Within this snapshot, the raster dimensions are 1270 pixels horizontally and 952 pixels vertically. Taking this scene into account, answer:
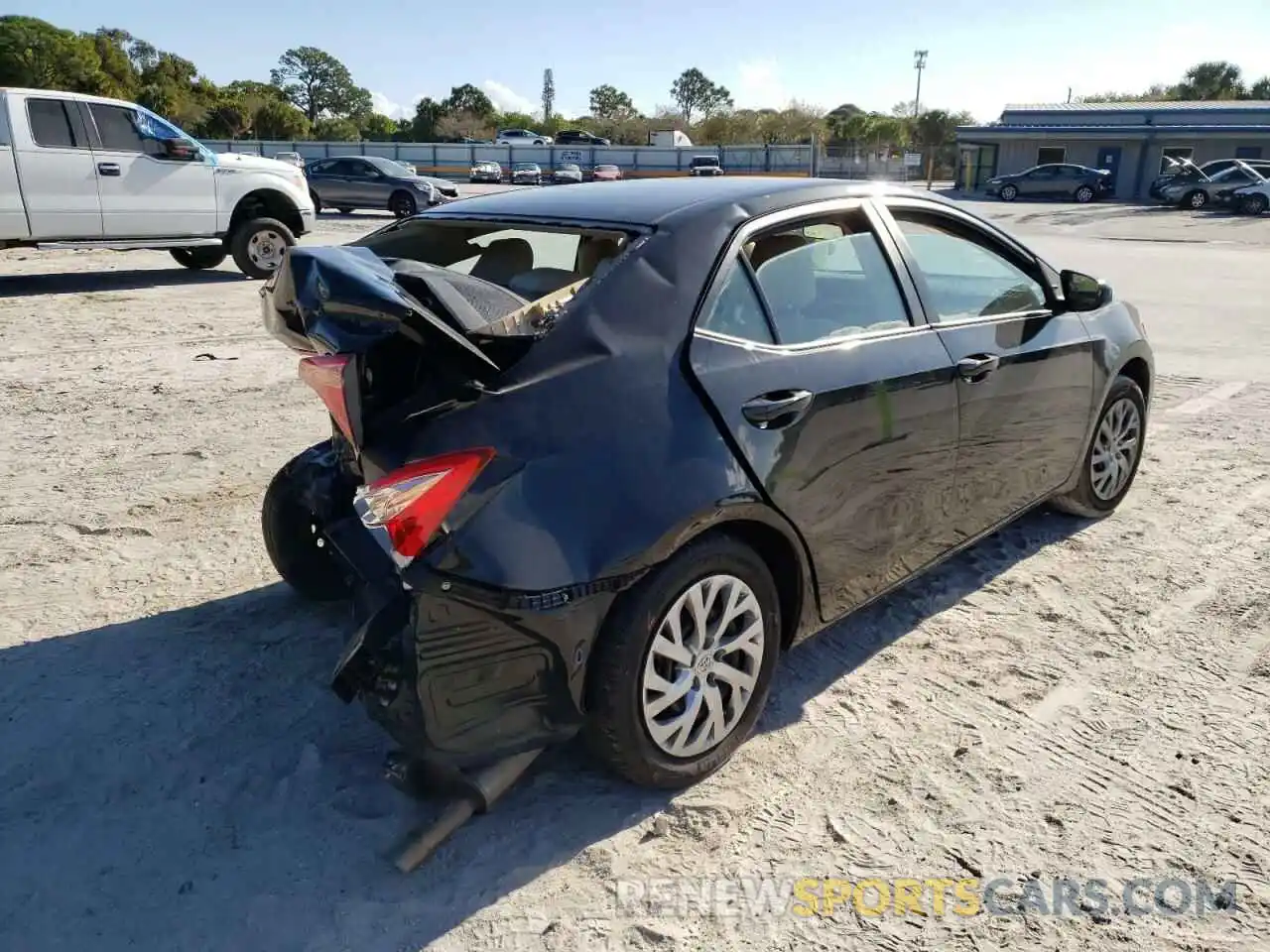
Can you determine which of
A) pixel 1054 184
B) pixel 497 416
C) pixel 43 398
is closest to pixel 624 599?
pixel 497 416

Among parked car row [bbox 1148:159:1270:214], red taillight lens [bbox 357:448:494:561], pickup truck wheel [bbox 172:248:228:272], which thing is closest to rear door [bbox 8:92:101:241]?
pickup truck wheel [bbox 172:248:228:272]

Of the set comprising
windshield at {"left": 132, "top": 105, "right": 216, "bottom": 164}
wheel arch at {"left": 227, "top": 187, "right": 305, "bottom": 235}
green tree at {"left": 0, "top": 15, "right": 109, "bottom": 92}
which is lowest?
wheel arch at {"left": 227, "top": 187, "right": 305, "bottom": 235}

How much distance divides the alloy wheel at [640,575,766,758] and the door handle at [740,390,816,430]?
462 mm

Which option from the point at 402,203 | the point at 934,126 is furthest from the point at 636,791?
the point at 934,126

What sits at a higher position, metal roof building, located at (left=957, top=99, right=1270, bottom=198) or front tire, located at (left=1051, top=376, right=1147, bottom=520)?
metal roof building, located at (left=957, top=99, right=1270, bottom=198)

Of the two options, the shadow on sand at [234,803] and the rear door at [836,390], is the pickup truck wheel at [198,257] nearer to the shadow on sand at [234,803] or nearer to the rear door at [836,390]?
the shadow on sand at [234,803]

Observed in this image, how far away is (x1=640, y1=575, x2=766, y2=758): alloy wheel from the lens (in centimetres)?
262

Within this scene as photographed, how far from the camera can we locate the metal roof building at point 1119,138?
45.4 metres

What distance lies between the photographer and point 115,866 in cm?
248

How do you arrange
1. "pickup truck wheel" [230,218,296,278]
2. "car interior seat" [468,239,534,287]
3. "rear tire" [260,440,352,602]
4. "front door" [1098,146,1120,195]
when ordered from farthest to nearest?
"front door" [1098,146,1120,195]
"pickup truck wheel" [230,218,296,278]
"rear tire" [260,440,352,602]
"car interior seat" [468,239,534,287]

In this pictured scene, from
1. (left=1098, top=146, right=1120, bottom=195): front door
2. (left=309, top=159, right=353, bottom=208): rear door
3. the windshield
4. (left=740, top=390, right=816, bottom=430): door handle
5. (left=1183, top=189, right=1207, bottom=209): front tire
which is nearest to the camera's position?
(left=740, top=390, right=816, bottom=430): door handle

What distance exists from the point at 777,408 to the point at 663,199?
0.84 metres

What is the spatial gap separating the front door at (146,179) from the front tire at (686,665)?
37.0 feet

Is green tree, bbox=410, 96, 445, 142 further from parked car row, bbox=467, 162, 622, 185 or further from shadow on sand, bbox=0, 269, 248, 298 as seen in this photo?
shadow on sand, bbox=0, 269, 248, 298
